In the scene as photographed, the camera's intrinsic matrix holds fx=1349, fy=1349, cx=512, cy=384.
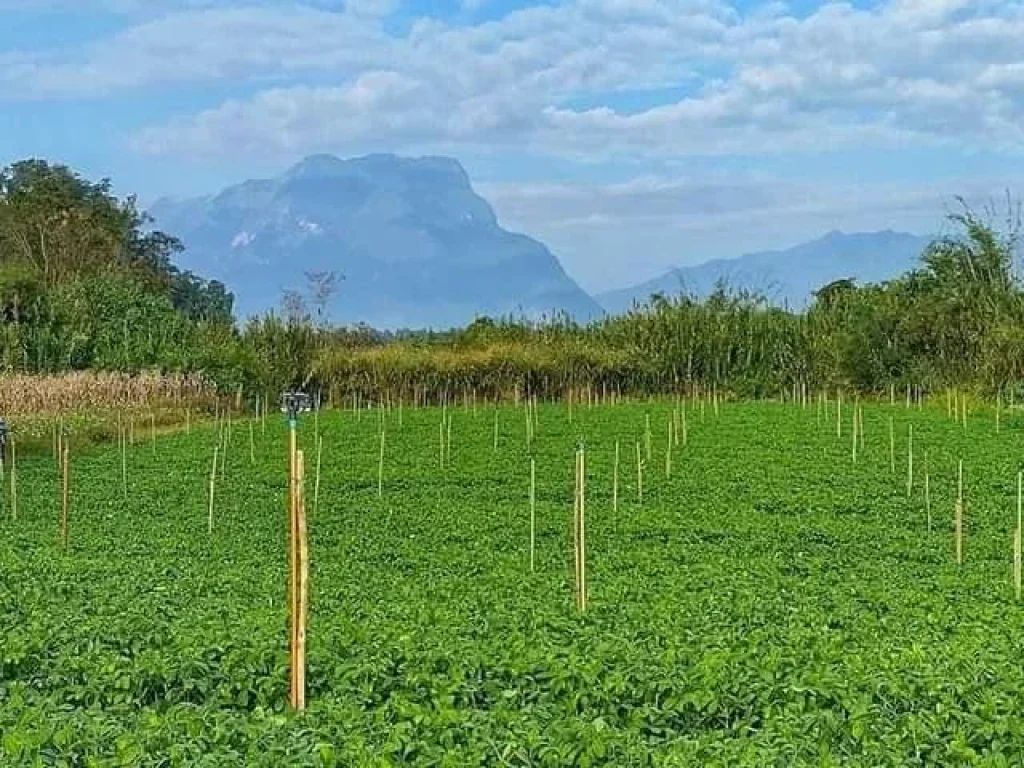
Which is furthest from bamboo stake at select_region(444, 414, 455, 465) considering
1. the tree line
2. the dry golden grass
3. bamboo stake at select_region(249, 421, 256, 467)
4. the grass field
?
the tree line

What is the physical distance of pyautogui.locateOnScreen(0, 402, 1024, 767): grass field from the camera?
505 centimetres

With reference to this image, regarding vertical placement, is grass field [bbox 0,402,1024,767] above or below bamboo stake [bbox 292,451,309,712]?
below

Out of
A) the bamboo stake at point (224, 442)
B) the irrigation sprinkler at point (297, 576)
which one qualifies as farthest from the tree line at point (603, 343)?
the irrigation sprinkler at point (297, 576)

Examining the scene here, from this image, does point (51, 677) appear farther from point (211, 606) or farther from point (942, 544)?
point (942, 544)

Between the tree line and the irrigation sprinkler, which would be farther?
the tree line

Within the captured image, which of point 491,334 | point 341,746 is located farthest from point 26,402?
point 341,746

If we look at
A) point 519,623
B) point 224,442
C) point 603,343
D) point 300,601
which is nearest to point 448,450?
point 224,442

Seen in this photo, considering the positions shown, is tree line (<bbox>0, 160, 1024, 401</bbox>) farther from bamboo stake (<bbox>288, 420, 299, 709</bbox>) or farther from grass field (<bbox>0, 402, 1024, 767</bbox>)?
bamboo stake (<bbox>288, 420, 299, 709</bbox>)

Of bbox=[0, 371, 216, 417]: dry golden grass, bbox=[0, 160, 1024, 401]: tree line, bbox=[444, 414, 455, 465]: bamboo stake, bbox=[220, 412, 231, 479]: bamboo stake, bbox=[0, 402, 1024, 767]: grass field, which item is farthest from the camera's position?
bbox=[0, 160, 1024, 401]: tree line

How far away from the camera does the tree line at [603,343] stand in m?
31.0

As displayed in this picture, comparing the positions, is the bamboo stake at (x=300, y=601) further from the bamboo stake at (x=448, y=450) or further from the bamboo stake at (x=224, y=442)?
the bamboo stake at (x=448, y=450)

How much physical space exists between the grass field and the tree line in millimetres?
14314

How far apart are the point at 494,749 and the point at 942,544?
7.85 meters

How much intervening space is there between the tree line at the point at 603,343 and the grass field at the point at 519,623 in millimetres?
14314
